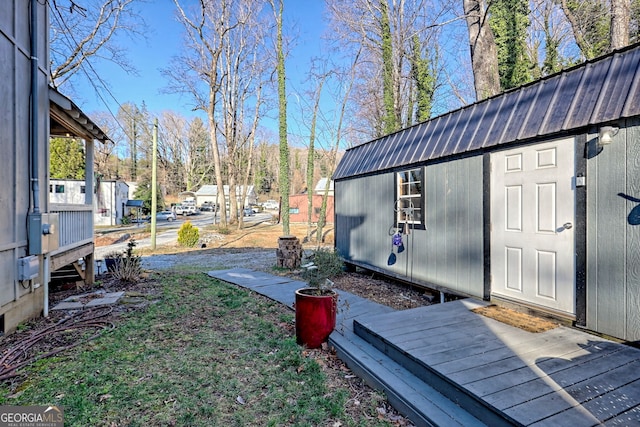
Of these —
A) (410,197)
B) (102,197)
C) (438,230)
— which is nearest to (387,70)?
(410,197)


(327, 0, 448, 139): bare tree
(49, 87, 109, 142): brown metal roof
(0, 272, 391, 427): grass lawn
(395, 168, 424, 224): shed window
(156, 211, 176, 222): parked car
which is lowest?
Answer: (0, 272, 391, 427): grass lawn

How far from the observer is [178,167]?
147ft

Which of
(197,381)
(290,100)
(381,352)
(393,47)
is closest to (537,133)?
(381,352)

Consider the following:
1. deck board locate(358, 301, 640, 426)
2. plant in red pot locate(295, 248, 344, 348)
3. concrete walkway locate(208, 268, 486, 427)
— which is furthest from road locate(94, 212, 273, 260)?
deck board locate(358, 301, 640, 426)

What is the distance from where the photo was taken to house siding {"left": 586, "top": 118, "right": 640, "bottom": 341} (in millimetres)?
2730

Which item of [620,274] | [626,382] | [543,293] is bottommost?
[626,382]

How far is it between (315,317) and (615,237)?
2.78 metres

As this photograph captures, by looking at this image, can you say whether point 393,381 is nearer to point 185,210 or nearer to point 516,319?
point 516,319

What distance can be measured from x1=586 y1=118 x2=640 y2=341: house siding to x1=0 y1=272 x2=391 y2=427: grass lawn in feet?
7.36

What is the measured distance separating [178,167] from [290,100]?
1272 inches

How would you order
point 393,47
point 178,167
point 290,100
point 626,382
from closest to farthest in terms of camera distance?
point 626,382 → point 393,47 → point 290,100 → point 178,167

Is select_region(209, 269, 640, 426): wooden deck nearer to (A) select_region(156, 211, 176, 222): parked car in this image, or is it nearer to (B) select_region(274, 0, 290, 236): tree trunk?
(B) select_region(274, 0, 290, 236): tree trunk

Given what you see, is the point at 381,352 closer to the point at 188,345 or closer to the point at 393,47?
the point at 188,345

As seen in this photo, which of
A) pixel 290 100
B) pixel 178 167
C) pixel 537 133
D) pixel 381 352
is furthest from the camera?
pixel 178 167
